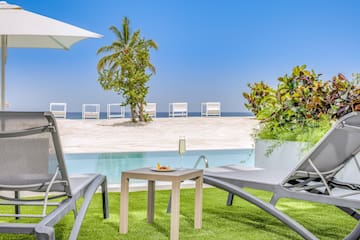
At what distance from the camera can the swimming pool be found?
8464 millimetres

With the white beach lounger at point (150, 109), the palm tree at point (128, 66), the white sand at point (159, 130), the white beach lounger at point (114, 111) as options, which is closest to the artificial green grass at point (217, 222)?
the white sand at point (159, 130)

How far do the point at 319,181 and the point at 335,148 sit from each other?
0.36m

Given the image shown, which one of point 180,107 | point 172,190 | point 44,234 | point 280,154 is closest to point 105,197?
point 172,190

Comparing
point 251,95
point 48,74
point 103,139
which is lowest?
point 103,139

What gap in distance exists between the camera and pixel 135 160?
9055 millimetres

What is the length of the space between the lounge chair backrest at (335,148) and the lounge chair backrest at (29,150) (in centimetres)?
164

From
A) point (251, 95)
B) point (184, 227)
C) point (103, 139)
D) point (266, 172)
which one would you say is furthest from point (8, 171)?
point (103, 139)

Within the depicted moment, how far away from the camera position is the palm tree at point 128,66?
971 inches

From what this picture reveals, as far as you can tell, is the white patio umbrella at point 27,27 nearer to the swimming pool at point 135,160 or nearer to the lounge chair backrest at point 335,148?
the lounge chair backrest at point 335,148

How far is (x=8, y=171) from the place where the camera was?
8.84 feet

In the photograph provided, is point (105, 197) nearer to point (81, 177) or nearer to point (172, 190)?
point (81, 177)

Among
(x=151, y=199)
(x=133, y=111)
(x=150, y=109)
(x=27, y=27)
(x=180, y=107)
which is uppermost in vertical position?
(x=27, y=27)

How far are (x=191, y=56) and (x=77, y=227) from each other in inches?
1364

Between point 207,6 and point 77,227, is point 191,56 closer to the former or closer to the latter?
point 207,6
